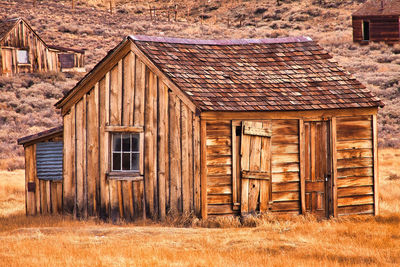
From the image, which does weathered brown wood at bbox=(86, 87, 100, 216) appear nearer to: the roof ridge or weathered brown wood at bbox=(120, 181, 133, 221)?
weathered brown wood at bbox=(120, 181, 133, 221)

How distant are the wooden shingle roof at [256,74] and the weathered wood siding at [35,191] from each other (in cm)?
388

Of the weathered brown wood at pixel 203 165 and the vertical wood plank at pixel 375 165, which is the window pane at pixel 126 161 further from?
the vertical wood plank at pixel 375 165

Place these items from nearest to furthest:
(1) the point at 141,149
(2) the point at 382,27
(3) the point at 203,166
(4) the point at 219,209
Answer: (3) the point at 203,166 → (4) the point at 219,209 → (1) the point at 141,149 → (2) the point at 382,27

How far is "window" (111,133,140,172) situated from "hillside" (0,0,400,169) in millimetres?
A: 12716

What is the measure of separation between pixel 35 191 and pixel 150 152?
11.7ft

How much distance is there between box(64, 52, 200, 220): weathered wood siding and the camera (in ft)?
46.4

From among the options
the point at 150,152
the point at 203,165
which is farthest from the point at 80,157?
the point at 203,165

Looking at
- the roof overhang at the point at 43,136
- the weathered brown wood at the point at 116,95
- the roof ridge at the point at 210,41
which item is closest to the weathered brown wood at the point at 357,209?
the roof ridge at the point at 210,41

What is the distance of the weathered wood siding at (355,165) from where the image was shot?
1507cm

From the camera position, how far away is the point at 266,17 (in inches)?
2761

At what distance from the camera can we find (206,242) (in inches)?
465

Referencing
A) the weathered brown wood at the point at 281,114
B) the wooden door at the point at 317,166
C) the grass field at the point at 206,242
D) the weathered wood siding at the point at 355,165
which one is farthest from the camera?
Result: the weathered wood siding at the point at 355,165

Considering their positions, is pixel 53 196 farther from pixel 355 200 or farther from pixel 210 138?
pixel 355 200

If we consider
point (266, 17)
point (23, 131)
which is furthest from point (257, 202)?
point (266, 17)
